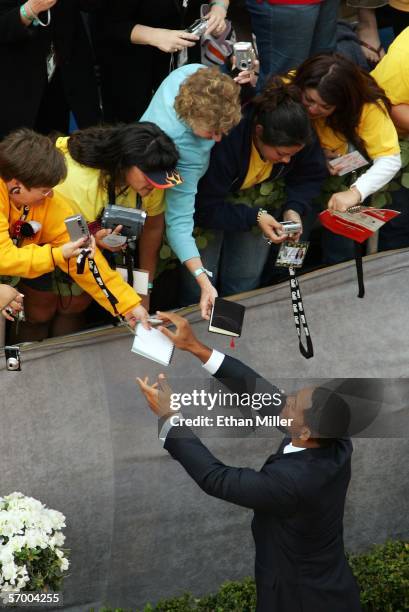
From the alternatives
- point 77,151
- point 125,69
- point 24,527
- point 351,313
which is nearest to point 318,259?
point 351,313

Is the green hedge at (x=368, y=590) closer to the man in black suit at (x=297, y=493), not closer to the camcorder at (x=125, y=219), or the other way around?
the man in black suit at (x=297, y=493)

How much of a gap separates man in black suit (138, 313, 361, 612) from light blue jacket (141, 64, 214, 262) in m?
0.67

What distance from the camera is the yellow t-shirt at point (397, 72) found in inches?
185

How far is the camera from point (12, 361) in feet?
14.0

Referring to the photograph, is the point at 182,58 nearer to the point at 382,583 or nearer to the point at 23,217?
the point at 23,217

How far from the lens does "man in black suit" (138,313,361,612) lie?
3.62 metres

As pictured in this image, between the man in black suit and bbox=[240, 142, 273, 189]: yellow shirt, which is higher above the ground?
bbox=[240, 142, 273, 189]: yellow shirt

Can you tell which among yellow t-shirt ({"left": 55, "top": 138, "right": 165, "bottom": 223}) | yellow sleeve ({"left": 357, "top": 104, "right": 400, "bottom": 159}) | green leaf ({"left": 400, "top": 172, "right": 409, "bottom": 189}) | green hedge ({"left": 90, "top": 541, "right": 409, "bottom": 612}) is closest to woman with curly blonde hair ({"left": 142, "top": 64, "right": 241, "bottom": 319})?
yellow t-shirt ({"left": 55, "top": 138, "right": 165, "bottom": 223})

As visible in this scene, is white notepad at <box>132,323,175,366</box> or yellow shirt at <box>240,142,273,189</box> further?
yellow shirt at <box>240,142,273,189</box>

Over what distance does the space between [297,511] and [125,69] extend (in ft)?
6.70

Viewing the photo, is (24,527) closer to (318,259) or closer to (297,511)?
(297,511)

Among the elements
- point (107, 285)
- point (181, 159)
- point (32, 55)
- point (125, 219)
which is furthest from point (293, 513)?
point (32, 55)

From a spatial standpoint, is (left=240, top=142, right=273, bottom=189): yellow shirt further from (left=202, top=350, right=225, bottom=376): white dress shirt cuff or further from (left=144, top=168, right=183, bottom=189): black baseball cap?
(left=202, top=350, right=225, bottom=376): white dress shirt cuff

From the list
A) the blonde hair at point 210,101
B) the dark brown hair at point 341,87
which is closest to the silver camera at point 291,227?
the dark brown hair at point 341,87
